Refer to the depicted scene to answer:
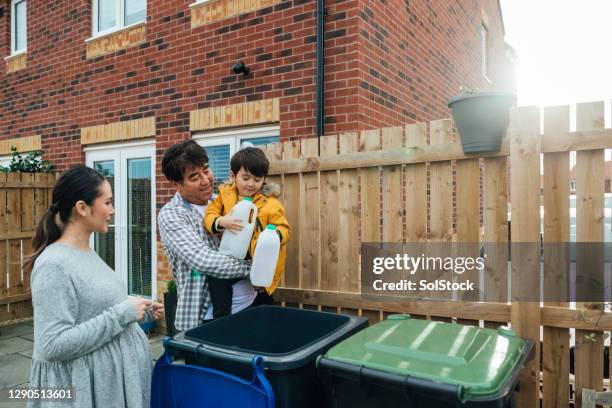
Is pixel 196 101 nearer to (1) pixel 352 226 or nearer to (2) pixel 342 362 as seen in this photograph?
(1) pixel 352 226

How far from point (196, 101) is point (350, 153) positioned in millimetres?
3050

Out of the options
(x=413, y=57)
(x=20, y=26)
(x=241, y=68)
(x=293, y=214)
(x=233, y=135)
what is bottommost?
(x=293, y=214)

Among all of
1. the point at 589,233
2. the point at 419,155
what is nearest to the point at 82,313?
the point at 419,155

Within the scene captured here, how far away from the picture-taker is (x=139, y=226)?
6551 millimetres

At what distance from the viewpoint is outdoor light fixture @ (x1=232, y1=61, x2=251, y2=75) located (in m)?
5.13

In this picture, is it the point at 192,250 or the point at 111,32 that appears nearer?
the point at 192,250

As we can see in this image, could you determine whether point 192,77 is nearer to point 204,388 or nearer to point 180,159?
point 180,159

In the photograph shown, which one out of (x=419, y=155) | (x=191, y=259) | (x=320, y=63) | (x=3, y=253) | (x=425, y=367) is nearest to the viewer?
(x=425, y=367)

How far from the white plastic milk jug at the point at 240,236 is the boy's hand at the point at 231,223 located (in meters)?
0.03

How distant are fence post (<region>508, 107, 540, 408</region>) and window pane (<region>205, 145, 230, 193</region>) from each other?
11.6 feet

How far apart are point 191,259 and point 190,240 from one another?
0.35 feet

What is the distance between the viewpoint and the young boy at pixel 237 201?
261 centimetres

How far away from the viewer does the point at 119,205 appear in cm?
674

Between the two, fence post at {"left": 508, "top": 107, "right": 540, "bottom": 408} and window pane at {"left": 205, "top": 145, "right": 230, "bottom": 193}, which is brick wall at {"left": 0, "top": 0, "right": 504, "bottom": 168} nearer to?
window pane at {"left": 205, "top": 145, "right": 230, "bottom": 193}
